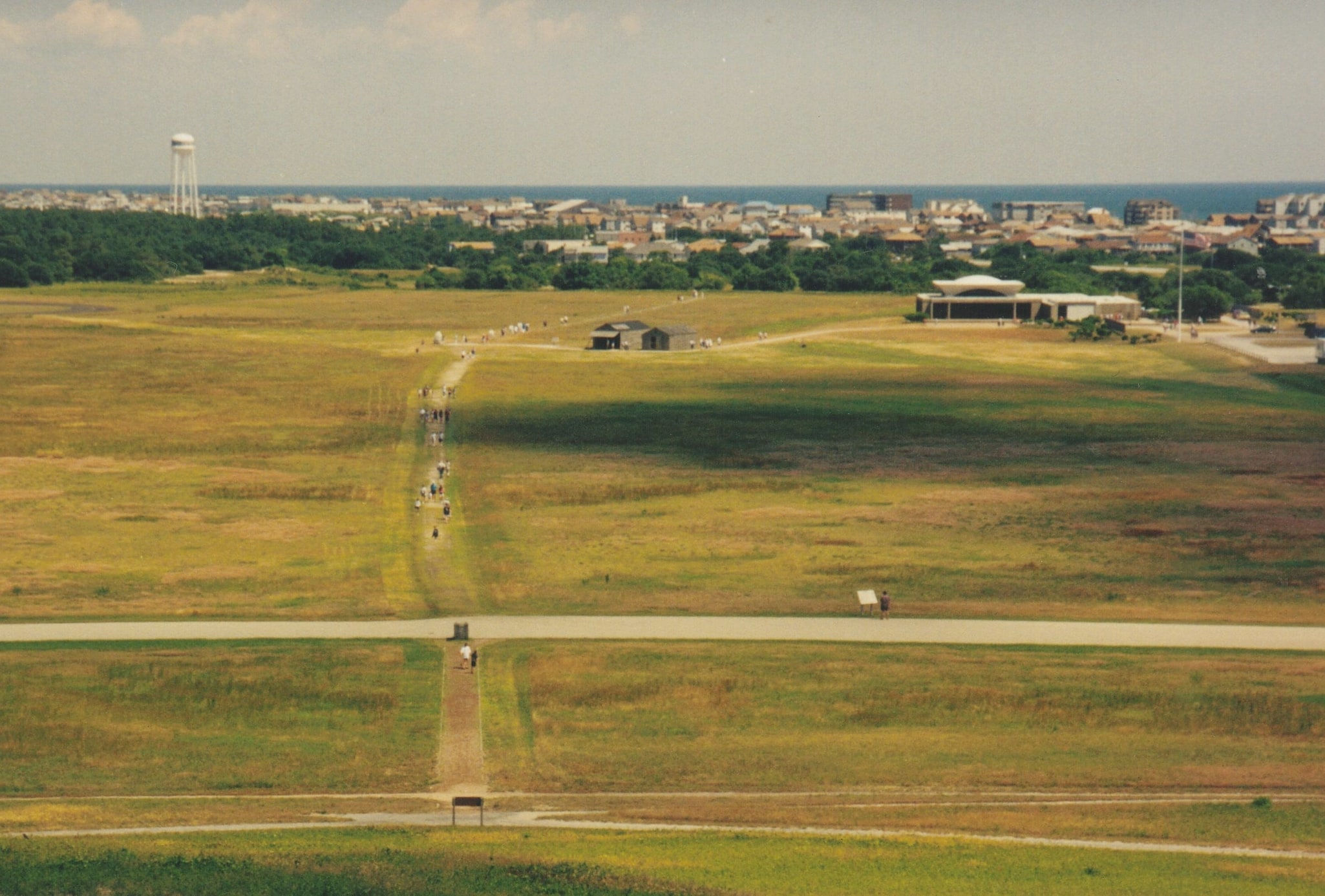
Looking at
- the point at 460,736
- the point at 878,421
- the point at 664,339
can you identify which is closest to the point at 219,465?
the point at 878,421

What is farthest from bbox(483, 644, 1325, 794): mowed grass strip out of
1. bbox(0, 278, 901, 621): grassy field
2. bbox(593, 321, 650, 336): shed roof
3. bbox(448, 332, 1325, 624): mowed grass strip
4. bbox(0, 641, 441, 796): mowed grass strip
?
bbox(593, 321, 650, 336): shed roof

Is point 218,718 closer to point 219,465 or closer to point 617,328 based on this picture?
point 219,465

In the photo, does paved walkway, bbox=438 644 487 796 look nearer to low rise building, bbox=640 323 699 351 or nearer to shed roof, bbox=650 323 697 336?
low rise building, bbox=640 323 699 351

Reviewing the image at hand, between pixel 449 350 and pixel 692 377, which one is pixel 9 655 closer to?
pixel 692 377

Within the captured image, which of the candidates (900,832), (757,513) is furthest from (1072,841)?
(757,513)

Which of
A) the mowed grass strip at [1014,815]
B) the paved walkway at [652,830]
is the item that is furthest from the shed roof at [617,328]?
the paved walkway at [652,830]

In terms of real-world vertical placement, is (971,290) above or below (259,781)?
above
